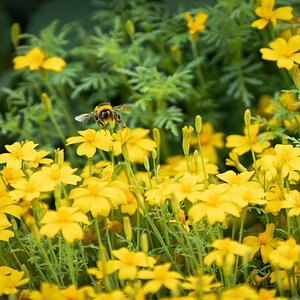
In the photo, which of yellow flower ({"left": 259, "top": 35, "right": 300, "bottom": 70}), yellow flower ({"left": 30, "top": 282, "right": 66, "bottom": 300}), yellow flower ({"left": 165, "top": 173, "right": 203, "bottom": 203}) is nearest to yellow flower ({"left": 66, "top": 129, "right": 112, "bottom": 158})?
yellow flower ({"left": 165, "top": 173, "right": 203, "bottom": 203})

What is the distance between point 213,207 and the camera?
0.81 m

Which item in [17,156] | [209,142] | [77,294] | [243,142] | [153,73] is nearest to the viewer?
[77,294]

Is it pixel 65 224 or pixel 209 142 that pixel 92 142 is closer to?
pixel 65 224

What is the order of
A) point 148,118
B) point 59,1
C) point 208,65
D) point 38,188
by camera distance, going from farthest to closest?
point 59,1
point 208,65
point 148,118
point 38,188

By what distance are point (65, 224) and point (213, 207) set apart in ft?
0.84

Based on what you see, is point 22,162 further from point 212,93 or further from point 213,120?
point 212,93

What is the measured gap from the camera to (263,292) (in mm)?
782

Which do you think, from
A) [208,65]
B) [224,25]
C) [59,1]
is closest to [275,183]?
[224,25]

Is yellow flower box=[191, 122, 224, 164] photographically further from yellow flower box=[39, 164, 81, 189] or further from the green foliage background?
yellow flower box=[39, 164, 81, 189]

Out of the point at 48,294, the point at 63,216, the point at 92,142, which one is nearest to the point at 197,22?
the point at 92,142

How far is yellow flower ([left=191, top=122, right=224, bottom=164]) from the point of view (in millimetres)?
1526

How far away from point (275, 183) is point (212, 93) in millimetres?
733

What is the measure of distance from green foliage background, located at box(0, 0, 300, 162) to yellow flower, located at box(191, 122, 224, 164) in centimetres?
5

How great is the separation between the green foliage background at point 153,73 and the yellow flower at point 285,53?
192mm
